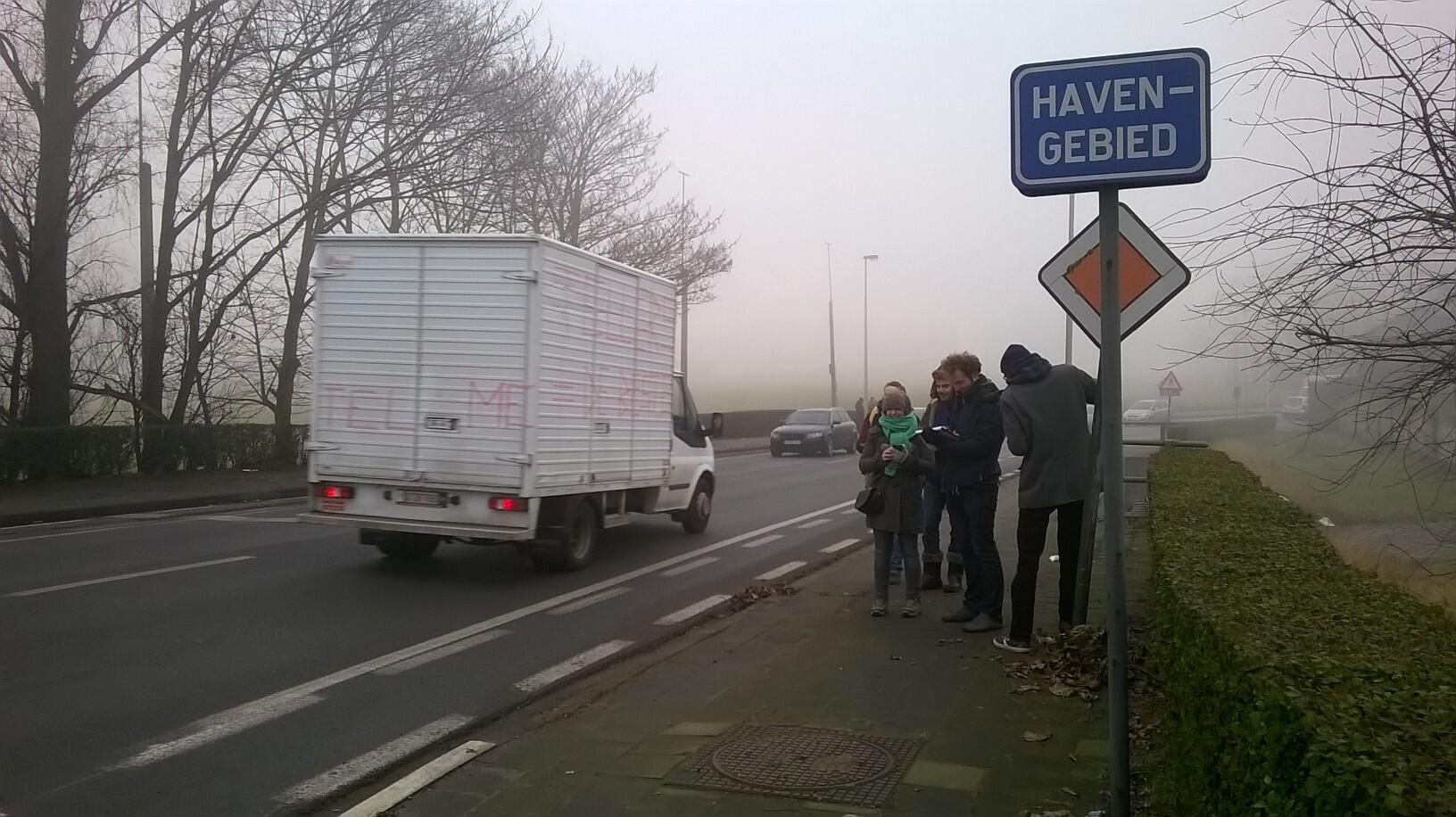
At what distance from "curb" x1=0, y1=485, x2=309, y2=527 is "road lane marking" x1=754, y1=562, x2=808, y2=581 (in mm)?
9429

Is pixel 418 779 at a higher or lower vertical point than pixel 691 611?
lower

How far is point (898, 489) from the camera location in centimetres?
797

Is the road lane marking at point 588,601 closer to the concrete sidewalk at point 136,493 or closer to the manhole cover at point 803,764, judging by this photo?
the manhole cover at point 803,764

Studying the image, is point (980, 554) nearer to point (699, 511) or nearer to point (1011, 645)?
point (1011, 645)

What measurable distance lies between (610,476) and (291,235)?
15.4 m

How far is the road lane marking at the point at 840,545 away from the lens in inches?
468

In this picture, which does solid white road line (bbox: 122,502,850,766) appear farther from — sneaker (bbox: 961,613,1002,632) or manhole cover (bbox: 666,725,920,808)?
sneaker (bbox: 961,613,1002,632)

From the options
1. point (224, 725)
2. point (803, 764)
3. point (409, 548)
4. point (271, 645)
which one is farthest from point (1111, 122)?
point (409, 548)

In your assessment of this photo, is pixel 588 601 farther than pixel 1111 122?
Yes

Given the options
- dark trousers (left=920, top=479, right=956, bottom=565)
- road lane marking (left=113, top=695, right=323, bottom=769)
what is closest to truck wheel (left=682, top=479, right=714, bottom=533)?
dark trousers (left=920, top=479, right=956, bottom=565)

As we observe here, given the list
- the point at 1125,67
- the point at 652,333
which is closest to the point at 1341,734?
the point at 1125,67

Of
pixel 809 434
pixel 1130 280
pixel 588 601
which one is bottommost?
pixel 588 601

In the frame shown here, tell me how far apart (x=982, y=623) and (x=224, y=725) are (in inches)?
181

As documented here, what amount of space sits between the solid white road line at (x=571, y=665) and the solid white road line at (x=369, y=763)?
0.68 m
